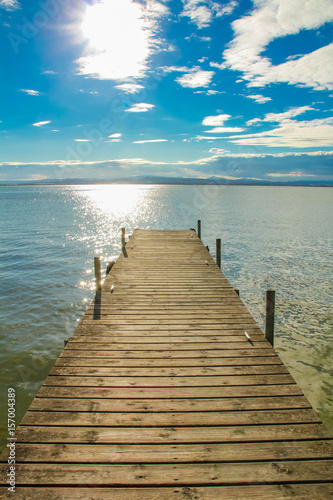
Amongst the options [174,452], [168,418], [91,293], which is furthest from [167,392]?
[91,293]

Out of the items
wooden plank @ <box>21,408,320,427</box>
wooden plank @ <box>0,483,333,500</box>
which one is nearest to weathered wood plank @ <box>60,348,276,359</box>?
wooden plank @ <box>21,408,320,427</box>

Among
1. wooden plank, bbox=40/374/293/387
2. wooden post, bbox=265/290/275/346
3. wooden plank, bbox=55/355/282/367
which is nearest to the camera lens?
wooden plank, bbox=40/374/293/387

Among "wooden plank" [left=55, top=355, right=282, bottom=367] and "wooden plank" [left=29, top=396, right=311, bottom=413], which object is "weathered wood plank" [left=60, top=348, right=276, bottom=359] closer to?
"wooden plank" [left=55, top=355, right=282, bottom=367]

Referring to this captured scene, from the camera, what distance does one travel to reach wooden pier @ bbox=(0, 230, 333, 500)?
11.1 feet

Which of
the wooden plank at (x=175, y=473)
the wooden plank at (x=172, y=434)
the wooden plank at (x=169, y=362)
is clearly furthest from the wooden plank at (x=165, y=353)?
the wooden plank at (x=175, y=473)

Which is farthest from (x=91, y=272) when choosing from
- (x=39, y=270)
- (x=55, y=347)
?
(x=55, y=347)

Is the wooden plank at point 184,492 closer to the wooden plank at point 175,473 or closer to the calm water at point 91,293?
the wooden plank at point 175,473

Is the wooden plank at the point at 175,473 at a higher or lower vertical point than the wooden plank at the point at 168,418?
lower

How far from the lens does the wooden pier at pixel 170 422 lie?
3.38 meters

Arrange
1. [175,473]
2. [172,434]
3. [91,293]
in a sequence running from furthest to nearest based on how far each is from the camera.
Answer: [91,293] < [172,434] < [175,473]

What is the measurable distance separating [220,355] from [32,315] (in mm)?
9385

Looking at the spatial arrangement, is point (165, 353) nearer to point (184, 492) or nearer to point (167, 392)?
point (167, 392)

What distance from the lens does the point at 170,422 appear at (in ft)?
14.0

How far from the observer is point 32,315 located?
41.2 ft
